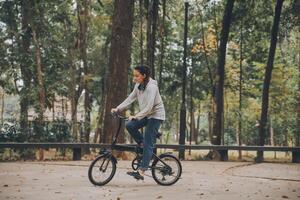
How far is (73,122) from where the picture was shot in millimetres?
19969

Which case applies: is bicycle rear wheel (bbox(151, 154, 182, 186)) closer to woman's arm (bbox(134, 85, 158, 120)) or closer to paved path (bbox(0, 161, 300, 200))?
paved path (bbox(0, 161, 300, 200))

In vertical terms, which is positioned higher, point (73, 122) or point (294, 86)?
point (294, 86)

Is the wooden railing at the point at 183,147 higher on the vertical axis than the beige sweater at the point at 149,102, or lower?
lower

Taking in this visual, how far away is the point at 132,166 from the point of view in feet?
29.4

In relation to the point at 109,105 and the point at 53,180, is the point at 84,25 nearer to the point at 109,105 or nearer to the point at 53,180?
the point at 109,105

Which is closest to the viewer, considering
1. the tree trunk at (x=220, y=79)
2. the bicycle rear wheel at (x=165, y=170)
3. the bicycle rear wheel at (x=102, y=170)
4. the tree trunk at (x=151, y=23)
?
the bicycle rear wheel at (x=102, y=170)

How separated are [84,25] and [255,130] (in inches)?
1492

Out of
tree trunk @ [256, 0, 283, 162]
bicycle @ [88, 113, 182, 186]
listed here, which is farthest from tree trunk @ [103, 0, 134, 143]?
tree trunk @ [256, 0, 283, 162]

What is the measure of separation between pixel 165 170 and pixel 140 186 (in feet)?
2.04

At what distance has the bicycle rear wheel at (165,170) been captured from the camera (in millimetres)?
9164

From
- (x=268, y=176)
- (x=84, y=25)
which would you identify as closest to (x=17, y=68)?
(x=84, y=25)

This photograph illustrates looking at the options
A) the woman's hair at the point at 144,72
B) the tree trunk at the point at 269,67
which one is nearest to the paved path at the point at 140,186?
the woman's hair at the point at 144,72

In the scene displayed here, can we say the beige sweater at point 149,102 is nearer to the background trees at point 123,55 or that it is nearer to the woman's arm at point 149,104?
the woman's arm at point 149,104

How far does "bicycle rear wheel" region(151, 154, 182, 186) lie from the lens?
9.16 m
